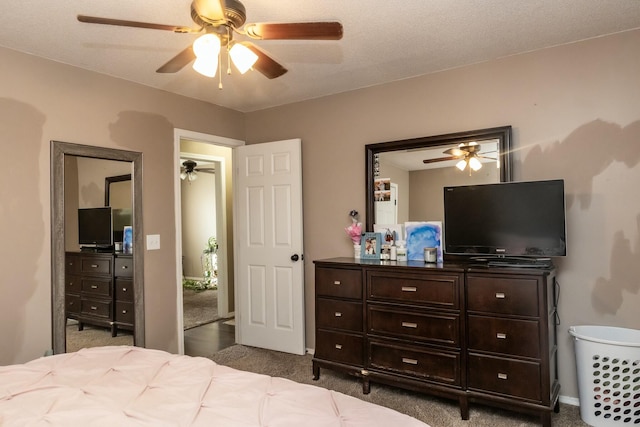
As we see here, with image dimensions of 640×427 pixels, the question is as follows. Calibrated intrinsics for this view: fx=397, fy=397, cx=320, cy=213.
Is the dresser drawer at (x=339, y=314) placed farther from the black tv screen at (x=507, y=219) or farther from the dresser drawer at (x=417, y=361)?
the black tv screen at (x=507, y=219)

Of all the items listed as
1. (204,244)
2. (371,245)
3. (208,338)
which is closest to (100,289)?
(208,338)

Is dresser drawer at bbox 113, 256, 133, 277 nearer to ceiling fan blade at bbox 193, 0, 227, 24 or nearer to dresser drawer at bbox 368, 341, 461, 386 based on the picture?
dresser drawer at bbox 368, 341, 461, 386

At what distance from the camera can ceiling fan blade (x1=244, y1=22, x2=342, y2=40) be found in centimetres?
175

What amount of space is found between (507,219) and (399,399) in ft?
5.01

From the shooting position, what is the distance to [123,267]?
332cm

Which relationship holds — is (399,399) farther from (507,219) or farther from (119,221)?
(119,221)

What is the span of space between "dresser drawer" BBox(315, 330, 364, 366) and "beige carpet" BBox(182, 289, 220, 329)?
2378 mm

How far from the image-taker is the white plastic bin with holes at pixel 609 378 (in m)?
2.38

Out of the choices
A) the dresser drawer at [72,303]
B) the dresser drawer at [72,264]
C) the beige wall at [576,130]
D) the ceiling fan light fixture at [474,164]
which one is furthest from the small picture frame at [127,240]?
the ceiling fan light fixture at [474,164]

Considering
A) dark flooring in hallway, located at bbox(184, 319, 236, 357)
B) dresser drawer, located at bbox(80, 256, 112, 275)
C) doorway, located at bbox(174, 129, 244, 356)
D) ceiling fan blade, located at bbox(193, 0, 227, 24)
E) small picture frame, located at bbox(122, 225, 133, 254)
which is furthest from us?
dark flooring in hallway, located at bbox(184, 319, 236, 357)

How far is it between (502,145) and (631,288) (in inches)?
50.1

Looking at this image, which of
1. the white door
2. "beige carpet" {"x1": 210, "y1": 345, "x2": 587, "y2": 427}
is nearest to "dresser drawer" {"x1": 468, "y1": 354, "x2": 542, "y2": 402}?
"beige carpet" {"x1": 210, "y1": 345, "x2": 587, "y2": 427}

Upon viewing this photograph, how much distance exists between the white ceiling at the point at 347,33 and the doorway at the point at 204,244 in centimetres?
106

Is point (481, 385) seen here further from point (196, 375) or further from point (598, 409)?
point (196, 375)
